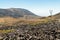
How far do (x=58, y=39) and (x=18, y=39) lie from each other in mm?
8073

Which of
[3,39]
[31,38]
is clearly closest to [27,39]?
[31,38]

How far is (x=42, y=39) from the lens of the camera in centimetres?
3641

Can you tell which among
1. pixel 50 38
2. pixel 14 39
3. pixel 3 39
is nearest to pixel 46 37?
pixel 50 38

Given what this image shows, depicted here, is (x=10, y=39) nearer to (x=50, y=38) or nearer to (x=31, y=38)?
(x=31, y=38)

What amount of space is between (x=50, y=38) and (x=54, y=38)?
968mm

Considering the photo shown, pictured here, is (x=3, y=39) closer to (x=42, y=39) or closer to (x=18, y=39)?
(x=18, y=39)

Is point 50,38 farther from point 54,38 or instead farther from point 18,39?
point 18,39

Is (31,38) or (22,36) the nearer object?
(31,38)

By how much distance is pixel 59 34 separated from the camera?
39500mm

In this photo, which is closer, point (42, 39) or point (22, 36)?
point (42, 39)

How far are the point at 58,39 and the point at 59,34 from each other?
398cm

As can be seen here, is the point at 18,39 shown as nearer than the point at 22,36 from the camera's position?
Yes

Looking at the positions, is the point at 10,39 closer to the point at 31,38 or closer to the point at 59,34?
the point at 31,38

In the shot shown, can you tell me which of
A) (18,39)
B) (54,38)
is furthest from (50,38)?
(18,39)
